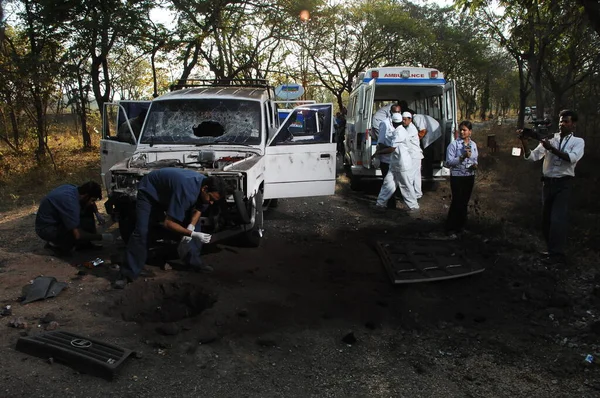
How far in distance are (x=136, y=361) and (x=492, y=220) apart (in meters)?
5.85

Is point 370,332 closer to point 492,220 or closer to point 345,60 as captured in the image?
point 492,220

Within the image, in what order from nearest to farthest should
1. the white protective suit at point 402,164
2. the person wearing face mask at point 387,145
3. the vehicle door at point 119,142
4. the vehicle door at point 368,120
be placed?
the vehicle door at point 119,142 < the white protective suit at point 402,164 < the person wearing face mask at point 387,145 < the vehicle door at point 368,120

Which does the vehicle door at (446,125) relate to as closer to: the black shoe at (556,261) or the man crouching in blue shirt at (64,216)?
the black shoe at (556,261)

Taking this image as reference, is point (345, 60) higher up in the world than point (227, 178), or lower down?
higher up

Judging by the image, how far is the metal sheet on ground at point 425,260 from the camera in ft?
16.7

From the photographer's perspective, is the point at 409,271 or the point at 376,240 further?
the point at 376,240

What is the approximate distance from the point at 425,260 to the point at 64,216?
4.15 meters

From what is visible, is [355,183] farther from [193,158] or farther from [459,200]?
[193,158]

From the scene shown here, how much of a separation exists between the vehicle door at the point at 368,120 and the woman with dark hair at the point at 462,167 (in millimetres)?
2586

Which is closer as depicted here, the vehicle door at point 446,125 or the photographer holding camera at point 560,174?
the photographer holding camera at point 560,174

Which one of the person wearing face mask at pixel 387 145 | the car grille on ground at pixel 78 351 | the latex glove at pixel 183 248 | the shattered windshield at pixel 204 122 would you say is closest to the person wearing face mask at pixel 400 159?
the person wearing face mask at pixel 387 145

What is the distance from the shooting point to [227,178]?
209 inches

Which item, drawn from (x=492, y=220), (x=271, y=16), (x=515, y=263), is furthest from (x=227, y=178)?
(x=271, y=16)

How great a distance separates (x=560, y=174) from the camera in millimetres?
5332
